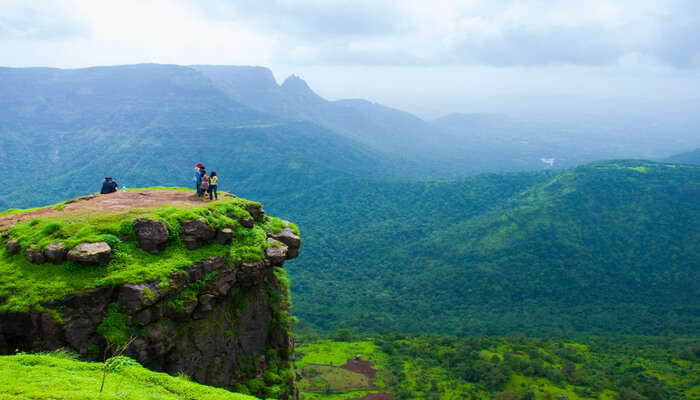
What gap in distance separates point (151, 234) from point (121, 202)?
587cm

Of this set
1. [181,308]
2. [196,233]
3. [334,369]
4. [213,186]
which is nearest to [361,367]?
[334,369]

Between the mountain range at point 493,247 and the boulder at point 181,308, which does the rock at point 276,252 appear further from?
the mountain range at point 493,247

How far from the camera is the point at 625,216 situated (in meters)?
113

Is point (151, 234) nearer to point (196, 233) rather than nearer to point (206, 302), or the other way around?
point (196, 233)

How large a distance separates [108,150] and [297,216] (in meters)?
112

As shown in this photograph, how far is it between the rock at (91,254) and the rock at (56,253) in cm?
33

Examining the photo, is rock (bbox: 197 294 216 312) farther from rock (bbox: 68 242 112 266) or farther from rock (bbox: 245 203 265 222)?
rock (bbox: 245 203 265 222)

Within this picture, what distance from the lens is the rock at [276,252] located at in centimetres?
1864

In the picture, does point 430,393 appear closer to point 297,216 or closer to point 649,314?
point 649,314

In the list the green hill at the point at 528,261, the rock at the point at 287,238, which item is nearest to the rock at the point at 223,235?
the rock at the point at 287,238

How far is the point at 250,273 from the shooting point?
17.6m

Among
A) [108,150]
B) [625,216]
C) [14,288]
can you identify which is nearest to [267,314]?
[14,288]

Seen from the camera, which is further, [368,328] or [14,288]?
[368,328]

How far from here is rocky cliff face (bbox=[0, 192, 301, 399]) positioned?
41.5 feet
